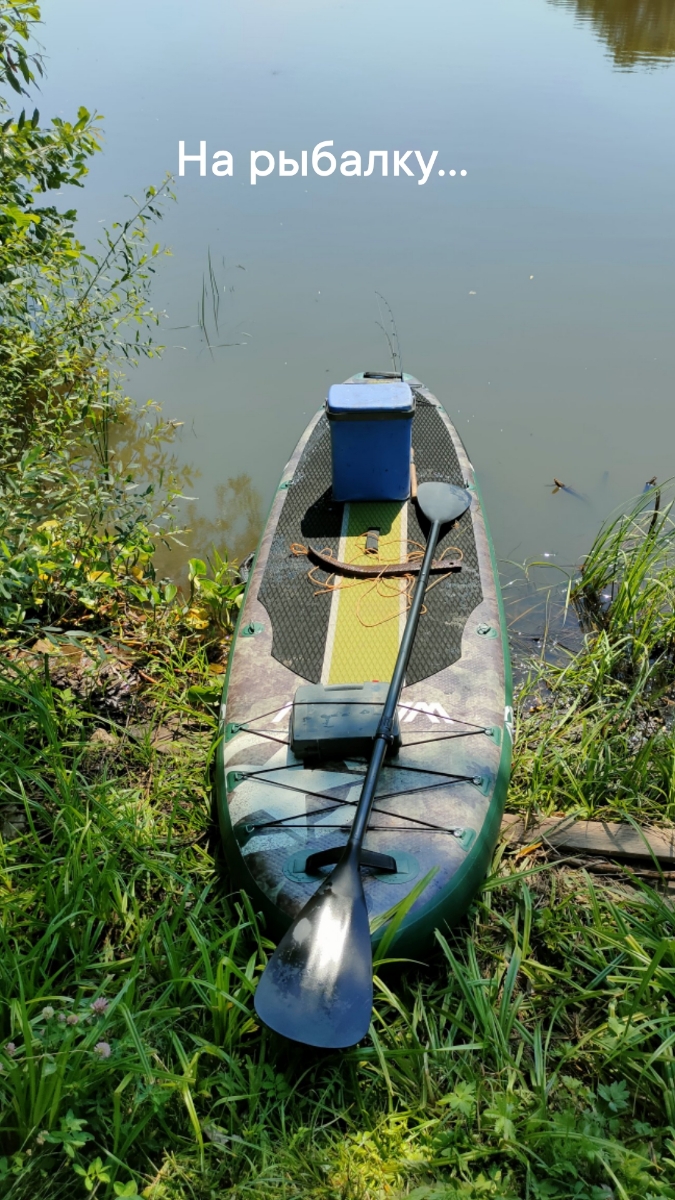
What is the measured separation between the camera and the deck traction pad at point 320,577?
8.98 feet

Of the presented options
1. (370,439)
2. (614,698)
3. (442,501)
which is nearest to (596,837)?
(614,698)

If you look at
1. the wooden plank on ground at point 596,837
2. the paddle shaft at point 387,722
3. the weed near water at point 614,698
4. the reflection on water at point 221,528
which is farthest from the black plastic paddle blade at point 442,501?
the wooden plank on ground at point 596,837

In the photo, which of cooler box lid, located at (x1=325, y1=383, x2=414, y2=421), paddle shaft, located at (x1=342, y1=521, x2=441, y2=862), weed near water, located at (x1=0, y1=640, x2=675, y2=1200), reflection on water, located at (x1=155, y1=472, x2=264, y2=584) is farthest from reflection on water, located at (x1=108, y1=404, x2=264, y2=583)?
weed near water, located at (x1=0, y1=640, x2=675, y2=1200)

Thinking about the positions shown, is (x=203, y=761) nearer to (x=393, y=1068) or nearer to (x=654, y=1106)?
(x=393, y=1068)

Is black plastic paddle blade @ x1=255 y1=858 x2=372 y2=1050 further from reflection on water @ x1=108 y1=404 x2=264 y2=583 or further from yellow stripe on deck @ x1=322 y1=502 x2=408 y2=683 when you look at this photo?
reflection on water @ x1=108 y1=404 x2=264 y2=583

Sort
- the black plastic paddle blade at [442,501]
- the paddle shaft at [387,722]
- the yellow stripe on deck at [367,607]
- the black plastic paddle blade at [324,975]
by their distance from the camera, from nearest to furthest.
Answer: the black plastic paddle blade at [324,975] < the paddle shaft at [387,722] < the yellow stripe on deck at [367,607] < the black plastic paddle blade at [442,501]

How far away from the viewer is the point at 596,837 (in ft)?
8.09

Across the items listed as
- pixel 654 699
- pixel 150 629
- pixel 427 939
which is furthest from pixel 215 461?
pixel 427 939

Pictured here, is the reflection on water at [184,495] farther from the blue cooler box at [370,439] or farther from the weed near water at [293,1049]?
the weed near water at [293,1049]

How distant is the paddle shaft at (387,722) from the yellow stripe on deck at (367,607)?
90 millimetres

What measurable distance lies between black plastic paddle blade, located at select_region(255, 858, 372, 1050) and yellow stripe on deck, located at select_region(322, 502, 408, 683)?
0.80m

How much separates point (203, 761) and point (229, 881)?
0.56 metres

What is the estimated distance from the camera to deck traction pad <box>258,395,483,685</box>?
2738mm

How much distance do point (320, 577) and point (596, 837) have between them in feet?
4.24
